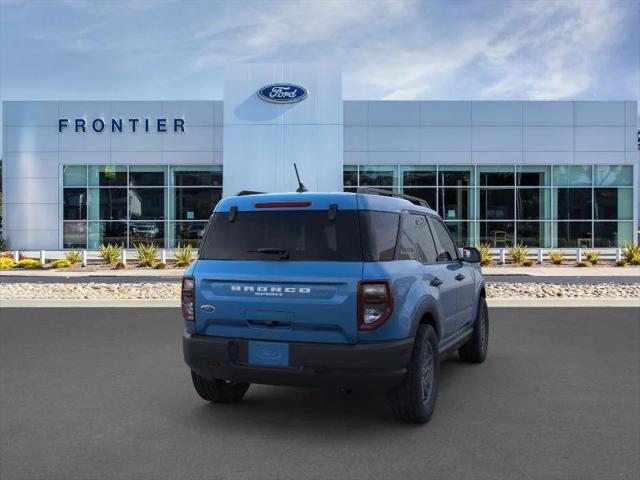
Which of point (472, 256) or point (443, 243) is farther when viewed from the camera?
point (472, 256)

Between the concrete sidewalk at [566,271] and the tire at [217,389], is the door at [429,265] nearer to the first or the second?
the tire at [217,389]

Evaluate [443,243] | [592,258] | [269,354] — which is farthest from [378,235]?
[592,258]

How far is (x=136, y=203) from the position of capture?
30.6m

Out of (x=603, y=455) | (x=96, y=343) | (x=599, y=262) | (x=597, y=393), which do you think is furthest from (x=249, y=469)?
(x=599, y=262)

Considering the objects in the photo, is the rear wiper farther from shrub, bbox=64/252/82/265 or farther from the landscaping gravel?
shrub, bbox=64/252/82/265

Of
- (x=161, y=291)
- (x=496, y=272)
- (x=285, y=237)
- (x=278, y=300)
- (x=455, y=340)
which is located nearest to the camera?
(x=278, y=300)

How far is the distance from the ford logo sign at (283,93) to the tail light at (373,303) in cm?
2448

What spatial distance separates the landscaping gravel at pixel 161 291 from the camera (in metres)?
14.4

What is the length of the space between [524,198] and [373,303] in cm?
2752

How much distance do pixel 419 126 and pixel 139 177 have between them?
13.8 metres

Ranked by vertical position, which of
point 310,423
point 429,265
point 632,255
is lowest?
point 310,423

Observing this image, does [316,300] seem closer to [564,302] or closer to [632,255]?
[564,302]

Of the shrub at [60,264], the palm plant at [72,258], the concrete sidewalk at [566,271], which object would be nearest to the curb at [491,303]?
the concrete sidewalk at [566,271]

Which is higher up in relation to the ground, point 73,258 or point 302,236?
point 302,236
